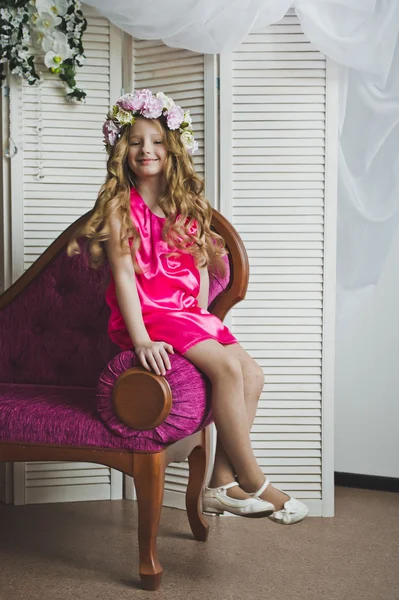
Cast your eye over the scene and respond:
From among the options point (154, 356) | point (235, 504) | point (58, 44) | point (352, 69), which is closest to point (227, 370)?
point (154, 356)

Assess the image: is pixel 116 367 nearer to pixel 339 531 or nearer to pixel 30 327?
pixel 30 327

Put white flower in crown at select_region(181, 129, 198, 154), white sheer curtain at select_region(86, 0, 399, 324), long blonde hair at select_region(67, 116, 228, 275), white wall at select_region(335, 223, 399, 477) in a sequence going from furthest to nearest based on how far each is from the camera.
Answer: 1. white wall at select_region(335, 223, 399, 477)
2. white sheer curtain at select_region(86, 0, 399, 324)
3. white flower in crown at select_region(181, 129, 198, 154)
4. long blonde hair at select_region(67, 116, 228, 275)

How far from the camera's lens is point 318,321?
2.72 meters

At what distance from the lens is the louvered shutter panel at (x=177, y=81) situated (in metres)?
2.73

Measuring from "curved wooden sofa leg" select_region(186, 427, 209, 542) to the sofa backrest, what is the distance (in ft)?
1.44

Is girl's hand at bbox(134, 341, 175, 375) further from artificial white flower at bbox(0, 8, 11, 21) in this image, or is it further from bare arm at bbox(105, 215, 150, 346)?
artificial white flower at bbox(0, 8, 11, 21)

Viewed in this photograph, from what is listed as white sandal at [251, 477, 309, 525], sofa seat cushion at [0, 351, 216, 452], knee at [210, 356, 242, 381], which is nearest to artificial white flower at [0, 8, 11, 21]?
sofa seat cushion at [0, 351, 216, 452]

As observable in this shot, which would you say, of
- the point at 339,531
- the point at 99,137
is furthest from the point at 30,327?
the point at 339,531

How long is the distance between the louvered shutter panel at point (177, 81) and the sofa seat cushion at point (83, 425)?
81 cm

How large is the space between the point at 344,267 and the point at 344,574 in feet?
3.76

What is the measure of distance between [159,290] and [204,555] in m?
0.83

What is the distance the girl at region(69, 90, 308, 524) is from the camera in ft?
6.58

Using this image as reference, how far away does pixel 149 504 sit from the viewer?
197cm

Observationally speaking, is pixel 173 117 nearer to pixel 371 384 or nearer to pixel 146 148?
pixel 146 148
